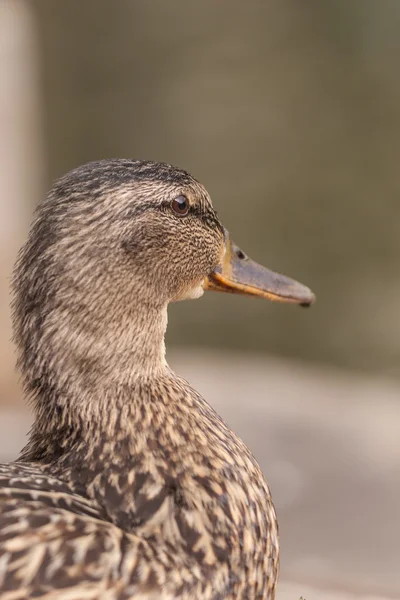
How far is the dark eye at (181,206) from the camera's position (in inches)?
83.9

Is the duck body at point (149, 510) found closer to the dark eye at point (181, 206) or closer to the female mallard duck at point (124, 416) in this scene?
the female mallard duck at point (124, 416)

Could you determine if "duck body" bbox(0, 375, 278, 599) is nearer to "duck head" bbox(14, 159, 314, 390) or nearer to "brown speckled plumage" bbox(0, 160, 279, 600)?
"brown speckled plumage" bbox(0, 160, 279, 600)

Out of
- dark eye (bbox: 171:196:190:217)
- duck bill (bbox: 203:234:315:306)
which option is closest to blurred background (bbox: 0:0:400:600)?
duck bill (bbox: 203:234:315:306)

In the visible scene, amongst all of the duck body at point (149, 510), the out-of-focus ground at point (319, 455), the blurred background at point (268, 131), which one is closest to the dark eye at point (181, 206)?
the duck body at point (149, 510)

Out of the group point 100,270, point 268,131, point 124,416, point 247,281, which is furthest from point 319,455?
point 268,131

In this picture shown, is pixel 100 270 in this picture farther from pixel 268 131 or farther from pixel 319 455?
pixel 268 131

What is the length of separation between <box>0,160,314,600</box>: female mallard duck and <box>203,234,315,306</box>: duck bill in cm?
17

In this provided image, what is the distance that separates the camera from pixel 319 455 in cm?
484

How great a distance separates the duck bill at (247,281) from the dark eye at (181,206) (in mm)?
223

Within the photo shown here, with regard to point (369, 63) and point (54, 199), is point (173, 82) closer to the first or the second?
point (369, 63)

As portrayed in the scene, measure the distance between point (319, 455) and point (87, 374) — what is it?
2.99 metres

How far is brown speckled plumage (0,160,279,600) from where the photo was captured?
187 cm

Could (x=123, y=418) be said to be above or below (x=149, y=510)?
above

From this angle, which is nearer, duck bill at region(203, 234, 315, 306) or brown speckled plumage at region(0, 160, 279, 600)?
brown speckled plumage at region(0, 160, 279, 600)
